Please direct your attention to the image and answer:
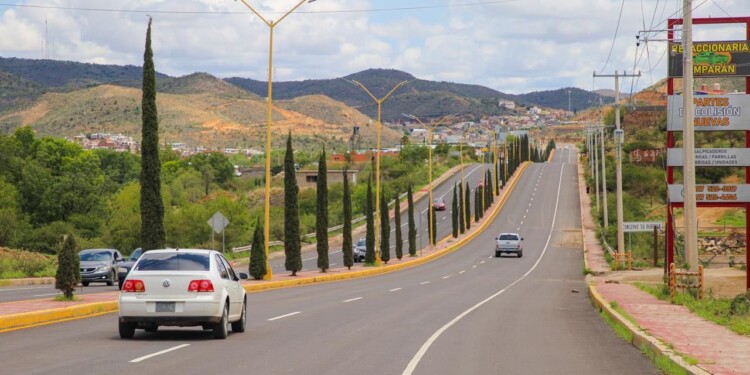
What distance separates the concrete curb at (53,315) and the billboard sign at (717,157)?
25444mm

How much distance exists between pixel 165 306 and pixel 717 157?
30.3 metres

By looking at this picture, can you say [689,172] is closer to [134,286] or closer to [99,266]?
[134,286]

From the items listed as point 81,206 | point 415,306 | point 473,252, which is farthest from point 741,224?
point 415,306

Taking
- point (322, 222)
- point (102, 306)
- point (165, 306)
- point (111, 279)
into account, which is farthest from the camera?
point (322, 222)

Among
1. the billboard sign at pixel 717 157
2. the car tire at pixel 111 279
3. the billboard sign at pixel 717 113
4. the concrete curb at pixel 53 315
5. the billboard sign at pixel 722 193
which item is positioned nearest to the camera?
the concrete curb at pixel 53 315

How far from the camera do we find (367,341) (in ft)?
55.9

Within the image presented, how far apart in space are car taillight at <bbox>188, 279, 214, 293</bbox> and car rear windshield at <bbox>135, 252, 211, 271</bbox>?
0.35 m

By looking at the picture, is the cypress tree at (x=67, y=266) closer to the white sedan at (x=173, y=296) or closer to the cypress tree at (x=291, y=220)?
the white sedan at (x=173, y=296)

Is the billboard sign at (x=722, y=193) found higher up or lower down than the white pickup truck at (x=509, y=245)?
higher up

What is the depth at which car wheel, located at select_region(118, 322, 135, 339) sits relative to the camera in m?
16.6

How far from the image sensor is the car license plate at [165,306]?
16453 millimetres

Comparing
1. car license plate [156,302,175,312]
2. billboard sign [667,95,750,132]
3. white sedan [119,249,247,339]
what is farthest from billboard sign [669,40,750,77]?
car license plate [156,302,175,312]

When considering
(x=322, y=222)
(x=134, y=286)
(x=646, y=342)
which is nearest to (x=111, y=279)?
(x=322, y=222)

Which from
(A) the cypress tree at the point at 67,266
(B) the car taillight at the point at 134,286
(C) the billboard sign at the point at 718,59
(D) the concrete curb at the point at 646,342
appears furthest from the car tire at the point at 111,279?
(B) the car taillight at the point at 134,286
